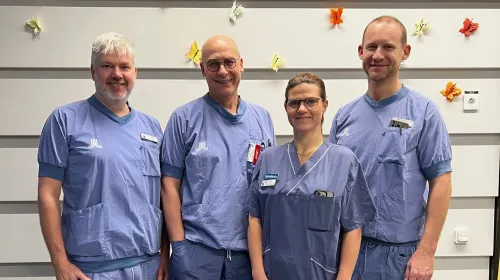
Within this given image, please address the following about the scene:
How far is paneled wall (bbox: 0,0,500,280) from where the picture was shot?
2.42m

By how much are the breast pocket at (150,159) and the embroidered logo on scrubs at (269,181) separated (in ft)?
1.44

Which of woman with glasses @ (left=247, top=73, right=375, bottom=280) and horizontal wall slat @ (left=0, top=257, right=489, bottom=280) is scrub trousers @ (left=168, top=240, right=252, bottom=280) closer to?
woman with glasses @ (left=247, top=73, right=375, bottom=280)

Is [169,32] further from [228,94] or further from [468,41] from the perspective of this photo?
[468,41]

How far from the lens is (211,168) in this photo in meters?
1.72

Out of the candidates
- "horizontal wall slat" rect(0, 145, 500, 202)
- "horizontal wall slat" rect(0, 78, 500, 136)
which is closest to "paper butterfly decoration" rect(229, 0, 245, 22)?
"horizontal wall slat" rect(0, 78, 500, 136)

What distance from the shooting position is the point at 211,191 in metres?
1.72

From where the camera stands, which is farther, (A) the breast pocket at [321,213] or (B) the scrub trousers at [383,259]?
(B) the scrub trousers at [383,259]

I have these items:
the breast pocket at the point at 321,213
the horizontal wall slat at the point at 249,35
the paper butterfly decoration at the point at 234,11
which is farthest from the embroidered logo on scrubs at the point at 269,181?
the paper butterfly decoration at the point at 234,11

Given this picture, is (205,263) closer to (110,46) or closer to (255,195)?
(255,195)

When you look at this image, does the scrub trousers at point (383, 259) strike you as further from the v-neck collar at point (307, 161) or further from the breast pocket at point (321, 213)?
the v-neck collar at point (307, 161)

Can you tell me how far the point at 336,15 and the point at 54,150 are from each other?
1676mm

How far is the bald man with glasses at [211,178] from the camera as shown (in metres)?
1.71

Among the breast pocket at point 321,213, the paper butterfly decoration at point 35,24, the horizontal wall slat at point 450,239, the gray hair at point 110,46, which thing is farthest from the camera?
the horizontal wall slat at point 450,239

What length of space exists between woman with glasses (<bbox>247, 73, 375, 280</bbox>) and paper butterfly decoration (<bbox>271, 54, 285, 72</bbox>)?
2.99ft
